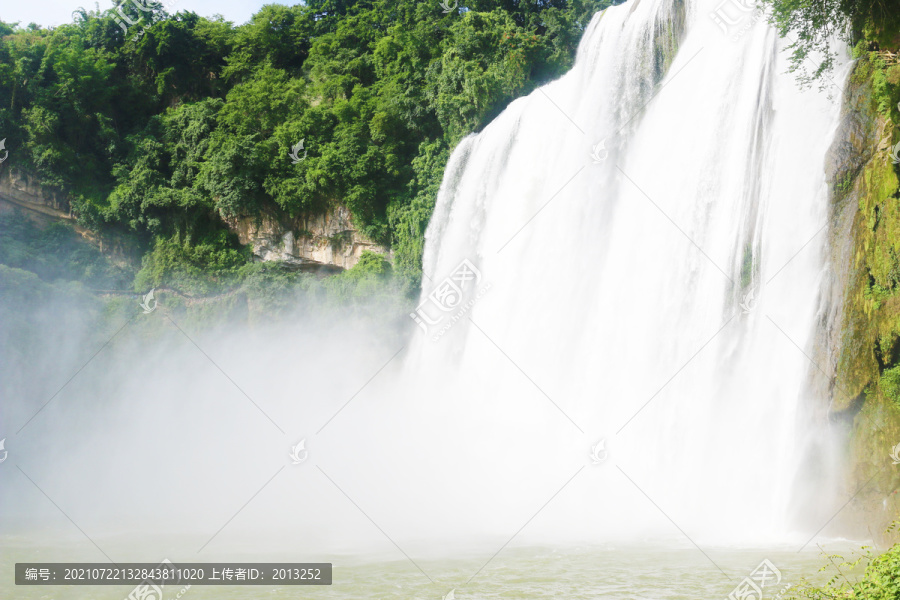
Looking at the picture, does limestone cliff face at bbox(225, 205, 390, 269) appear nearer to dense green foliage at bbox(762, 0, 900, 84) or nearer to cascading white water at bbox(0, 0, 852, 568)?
cascading white water at bbox(0, 0, 852, 568)

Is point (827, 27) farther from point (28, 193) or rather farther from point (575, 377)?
point (28, 193)

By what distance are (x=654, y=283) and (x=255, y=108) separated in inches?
662

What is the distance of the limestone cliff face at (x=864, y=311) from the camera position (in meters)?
8.73

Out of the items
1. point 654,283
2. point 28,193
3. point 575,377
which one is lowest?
point 575,377

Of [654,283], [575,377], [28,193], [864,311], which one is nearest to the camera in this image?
[864,311]

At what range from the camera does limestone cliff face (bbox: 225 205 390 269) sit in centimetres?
2286

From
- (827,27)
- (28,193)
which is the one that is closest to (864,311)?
(827,27)

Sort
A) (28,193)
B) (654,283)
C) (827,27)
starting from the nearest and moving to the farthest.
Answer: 1. (827,27)
2. (654,283)
3. (28,193)

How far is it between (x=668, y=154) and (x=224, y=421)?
13833 mm

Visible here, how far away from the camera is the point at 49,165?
942 inches

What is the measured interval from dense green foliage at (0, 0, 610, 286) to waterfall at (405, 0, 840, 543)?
5044 mm

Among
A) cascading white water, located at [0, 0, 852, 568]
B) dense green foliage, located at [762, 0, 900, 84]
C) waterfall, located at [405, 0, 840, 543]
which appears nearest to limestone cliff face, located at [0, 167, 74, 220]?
cascading white water, located at [0, 0, 852, 568]

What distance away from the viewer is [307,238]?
925 inches

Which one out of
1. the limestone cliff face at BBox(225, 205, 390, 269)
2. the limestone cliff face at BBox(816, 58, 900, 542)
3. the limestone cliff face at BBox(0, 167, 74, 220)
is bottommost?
the limestone cliff face at BBox(816, 58, 900, 542)
